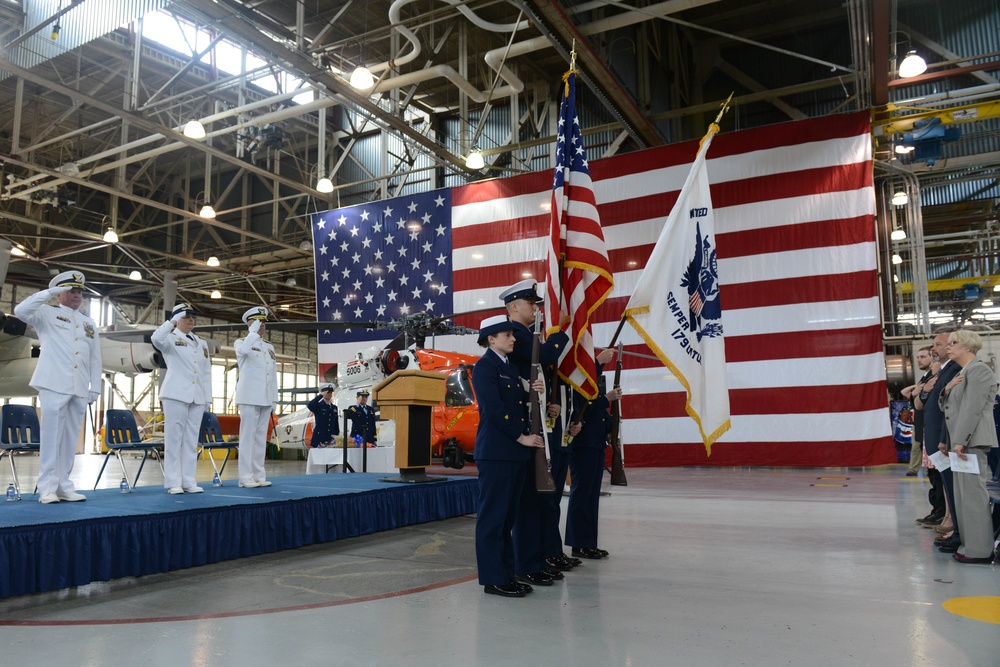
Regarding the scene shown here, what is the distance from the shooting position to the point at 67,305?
4.39 m

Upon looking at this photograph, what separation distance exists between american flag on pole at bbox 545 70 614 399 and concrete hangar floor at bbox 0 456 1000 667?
3.77ft

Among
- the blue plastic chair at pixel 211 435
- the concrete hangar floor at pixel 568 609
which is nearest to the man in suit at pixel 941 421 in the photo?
the concrete hangar floor at pixel 568 609

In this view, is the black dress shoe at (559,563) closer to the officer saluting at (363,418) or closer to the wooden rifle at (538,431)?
the wooden rifle at (538,431)

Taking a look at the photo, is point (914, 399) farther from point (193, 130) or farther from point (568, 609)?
point (193, 130)

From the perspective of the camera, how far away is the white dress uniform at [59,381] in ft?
13.4

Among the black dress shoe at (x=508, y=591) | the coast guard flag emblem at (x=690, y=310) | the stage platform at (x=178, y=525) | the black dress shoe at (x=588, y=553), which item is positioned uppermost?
the coast guard flag emblem at (x=690, y=310)

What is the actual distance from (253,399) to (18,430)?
5.12 feet

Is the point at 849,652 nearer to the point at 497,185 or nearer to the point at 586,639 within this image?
the point at 586,639

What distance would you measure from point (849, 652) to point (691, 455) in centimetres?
833

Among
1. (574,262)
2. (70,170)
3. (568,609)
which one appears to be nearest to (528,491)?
(568,609)

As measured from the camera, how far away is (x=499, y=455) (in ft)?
10.4

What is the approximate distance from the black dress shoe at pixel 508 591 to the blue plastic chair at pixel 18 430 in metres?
3.33

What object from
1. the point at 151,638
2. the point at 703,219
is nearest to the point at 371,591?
the point at 151,638

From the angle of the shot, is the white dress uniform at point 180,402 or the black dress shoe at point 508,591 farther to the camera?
the white dress uniform at point 180,402
